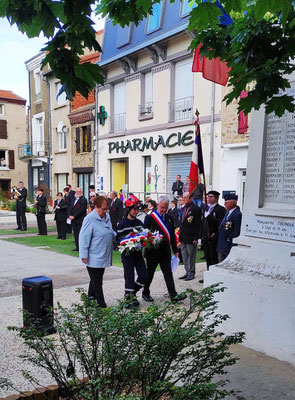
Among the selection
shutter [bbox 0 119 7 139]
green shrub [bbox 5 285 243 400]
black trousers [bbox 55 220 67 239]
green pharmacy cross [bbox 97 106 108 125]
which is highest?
shutter [bbox 0 119 7 139]

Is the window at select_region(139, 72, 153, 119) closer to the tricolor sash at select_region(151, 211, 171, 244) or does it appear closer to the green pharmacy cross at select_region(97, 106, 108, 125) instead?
Answer: the green pharmacy cross at select_region(97, 106, 108, 125)

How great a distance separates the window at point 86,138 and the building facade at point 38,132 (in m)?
5.87

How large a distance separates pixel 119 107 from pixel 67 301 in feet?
57.2

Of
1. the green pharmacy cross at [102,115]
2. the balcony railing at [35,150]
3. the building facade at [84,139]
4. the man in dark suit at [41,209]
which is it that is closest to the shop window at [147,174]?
the green pharmacy cross at [102,115]

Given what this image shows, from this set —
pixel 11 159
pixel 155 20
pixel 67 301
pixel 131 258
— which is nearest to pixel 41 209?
pixel 67 301

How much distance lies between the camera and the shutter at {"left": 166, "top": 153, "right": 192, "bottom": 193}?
18.2 meters

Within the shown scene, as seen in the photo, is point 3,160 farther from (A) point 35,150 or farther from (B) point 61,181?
(B) point 61,181

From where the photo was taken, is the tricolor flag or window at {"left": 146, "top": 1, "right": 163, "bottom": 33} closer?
the tricolor flag

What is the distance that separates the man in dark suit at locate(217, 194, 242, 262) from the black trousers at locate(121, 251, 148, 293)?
63.6 inches

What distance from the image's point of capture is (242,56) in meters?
3.70

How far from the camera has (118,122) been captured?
22453mm

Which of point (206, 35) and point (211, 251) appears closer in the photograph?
point (206, 35)

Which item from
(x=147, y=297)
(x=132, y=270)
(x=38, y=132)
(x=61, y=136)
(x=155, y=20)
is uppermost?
(x=155, y=20)

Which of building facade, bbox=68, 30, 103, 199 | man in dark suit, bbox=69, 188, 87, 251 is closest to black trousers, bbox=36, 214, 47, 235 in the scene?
man in dark suit, bbox=69, 188, 87, 251
